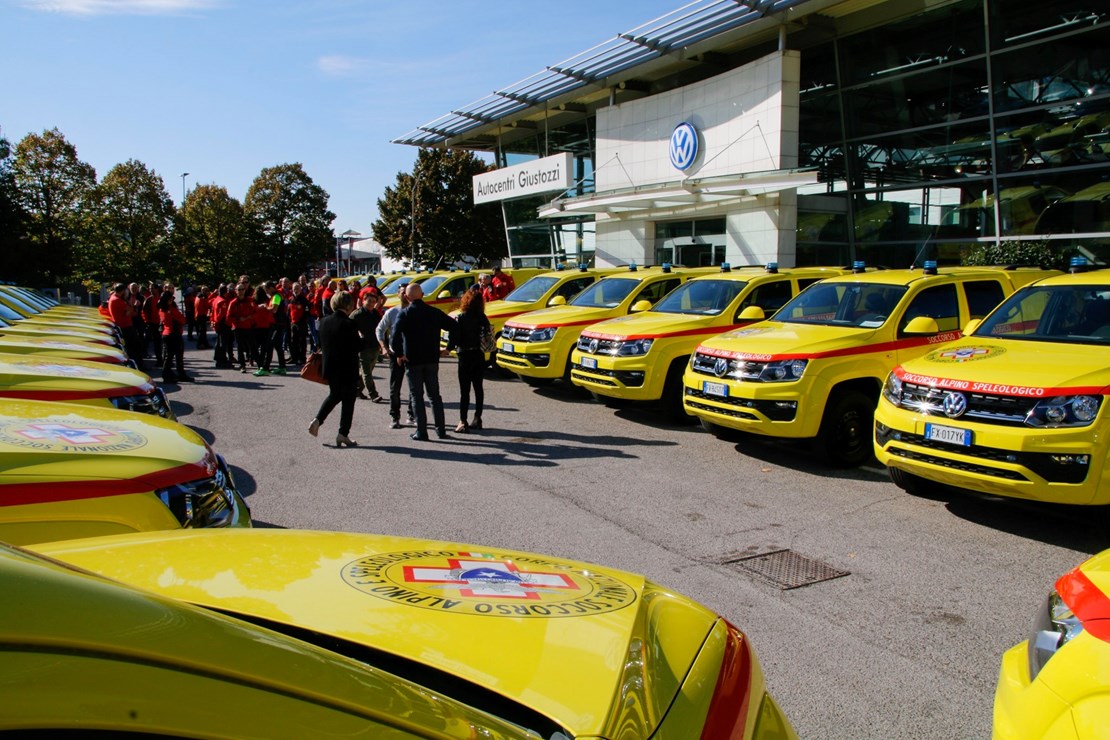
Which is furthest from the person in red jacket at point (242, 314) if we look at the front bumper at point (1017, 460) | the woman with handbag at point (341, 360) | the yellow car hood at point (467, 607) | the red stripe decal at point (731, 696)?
the red stripe decal at point (731, 696)

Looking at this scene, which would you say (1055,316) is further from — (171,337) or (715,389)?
(171,337)

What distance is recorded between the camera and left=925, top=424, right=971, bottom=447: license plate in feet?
19.1

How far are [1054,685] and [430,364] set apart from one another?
7.58m

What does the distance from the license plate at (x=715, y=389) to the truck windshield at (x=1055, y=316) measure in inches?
93.9

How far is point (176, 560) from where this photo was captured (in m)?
2.02

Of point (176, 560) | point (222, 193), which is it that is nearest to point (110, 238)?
point (222, 193)

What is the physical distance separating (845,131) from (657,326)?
13.4 metres

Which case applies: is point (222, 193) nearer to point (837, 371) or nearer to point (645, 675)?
point (837, 371)

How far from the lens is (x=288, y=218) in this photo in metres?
60.6

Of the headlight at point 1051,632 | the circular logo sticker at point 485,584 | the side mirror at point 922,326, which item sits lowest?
the headlight at point 1051,632

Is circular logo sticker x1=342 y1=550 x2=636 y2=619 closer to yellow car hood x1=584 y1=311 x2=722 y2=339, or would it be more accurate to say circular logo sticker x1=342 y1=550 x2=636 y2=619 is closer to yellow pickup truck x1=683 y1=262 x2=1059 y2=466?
yellow pickup truck x1=683 y1=262 x2=1059 y2=466

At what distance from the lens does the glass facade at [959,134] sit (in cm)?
1561

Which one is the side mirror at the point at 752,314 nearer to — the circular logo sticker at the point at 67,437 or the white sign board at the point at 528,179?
the circular logo sticker at the point at 67,437

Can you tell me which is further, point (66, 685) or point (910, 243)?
point (910, 243)
